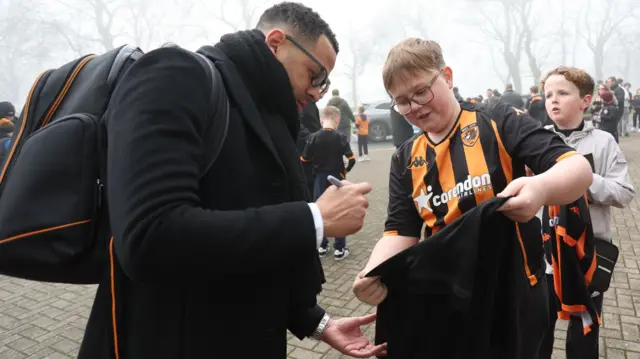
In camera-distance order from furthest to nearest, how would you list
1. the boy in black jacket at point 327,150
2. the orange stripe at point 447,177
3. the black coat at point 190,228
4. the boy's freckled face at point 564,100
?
1. the boy in black jacket at point 327,150
2. the boy's freckled face at point 564,100
3. the orange stripe at point 447,177
4. the black coat at point 190,228

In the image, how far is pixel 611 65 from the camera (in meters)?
91.0

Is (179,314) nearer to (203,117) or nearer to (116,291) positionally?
(116,291)

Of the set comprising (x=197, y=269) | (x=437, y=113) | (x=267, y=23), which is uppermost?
(x=267, y=23)

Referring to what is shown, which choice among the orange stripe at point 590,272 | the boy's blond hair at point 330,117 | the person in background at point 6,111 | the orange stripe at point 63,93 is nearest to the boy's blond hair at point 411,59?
the orange stripe at point 63,93

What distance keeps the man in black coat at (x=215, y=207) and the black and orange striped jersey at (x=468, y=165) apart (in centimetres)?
66

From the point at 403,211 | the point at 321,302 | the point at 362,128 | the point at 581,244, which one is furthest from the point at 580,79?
the point at 362,128

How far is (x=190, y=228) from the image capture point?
0.95 metres

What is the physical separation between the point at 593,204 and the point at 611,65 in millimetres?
113607

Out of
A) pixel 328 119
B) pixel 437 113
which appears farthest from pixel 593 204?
pixel 328 119

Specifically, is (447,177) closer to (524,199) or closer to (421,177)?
(421,177)

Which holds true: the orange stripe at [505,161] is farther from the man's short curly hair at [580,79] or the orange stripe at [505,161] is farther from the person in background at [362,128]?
the person in background at [362,128]

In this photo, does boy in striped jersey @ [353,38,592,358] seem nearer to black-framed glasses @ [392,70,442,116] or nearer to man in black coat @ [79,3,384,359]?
black-framed glasses @ [392,70,442,116]

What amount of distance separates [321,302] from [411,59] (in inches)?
123

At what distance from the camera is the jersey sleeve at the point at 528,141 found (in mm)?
1515
